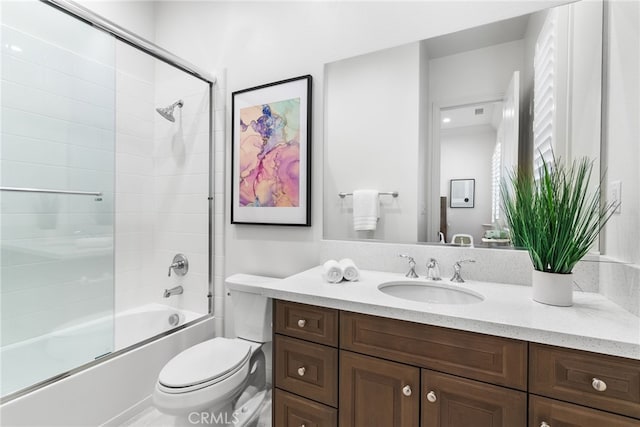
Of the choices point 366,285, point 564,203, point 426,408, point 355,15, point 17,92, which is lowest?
point 426,408

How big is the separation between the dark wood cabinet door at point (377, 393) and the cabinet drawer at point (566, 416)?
1.02 feet

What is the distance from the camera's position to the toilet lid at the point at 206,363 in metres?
1.29

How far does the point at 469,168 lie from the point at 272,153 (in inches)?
44.2

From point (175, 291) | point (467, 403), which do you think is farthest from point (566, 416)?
point (175, 291)

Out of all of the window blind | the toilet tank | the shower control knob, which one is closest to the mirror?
the window blind

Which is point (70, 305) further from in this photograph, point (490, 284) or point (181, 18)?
point (490, 284)

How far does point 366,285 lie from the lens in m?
→ 1.29

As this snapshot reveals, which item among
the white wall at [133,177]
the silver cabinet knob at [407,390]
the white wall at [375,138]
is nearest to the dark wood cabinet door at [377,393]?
the silver cabinet knob at [407,390]

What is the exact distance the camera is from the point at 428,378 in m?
0.94

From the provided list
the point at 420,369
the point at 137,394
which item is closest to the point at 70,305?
the point at 137,394

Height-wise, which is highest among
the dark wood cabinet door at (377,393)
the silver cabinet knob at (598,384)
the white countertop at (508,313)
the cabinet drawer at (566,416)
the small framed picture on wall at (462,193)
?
the small framed picture on wall at (462,193)

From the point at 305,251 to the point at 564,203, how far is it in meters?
1.25

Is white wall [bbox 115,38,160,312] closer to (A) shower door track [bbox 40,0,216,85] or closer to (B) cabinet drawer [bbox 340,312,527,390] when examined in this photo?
(A) shower door track [bbox 40,0,216,85]

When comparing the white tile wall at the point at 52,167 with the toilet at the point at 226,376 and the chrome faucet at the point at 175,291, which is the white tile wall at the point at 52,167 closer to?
the chrome faucet at the point at 175,291
